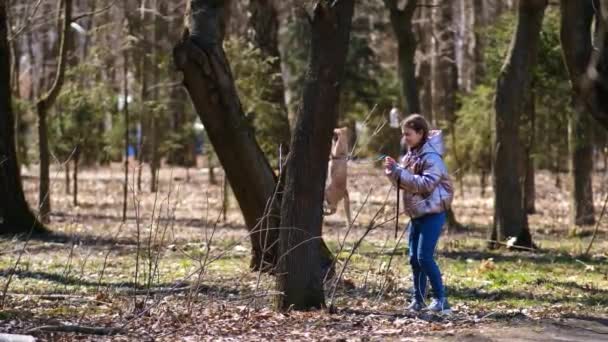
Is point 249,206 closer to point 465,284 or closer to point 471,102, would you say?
point 465,284

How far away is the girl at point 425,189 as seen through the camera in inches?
376

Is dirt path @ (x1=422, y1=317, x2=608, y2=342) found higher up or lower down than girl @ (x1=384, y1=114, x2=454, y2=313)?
lower down

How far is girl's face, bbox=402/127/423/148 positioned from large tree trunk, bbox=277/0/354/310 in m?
0.65

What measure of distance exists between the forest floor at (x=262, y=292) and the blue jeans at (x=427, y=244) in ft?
1.14

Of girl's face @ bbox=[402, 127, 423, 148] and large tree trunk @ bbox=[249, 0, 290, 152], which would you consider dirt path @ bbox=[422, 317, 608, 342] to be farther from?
large tree trunk @ bbox=[249, 0, 290, 152]

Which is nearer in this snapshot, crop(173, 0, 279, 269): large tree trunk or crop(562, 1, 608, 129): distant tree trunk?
crop(173, 0, 279, 269): large tree trunk

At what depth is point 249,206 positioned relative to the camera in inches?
502

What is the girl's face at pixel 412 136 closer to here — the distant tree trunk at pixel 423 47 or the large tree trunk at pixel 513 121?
the large tree trunk at pixel 513 121

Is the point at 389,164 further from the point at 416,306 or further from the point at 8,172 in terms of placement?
the point at 8,172

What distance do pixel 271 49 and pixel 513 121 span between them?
8.10 meters

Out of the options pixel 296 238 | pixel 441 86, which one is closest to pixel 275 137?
pixel 296 238

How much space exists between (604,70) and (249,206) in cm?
452

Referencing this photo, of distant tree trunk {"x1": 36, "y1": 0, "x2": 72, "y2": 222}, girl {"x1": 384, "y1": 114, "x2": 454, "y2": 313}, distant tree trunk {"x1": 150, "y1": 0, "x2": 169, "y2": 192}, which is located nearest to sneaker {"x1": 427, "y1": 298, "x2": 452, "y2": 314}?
girl {"x1": 384, "y1": 114, "x2": 454, "y2": 313}

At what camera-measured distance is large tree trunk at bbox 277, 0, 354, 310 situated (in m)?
9.59
